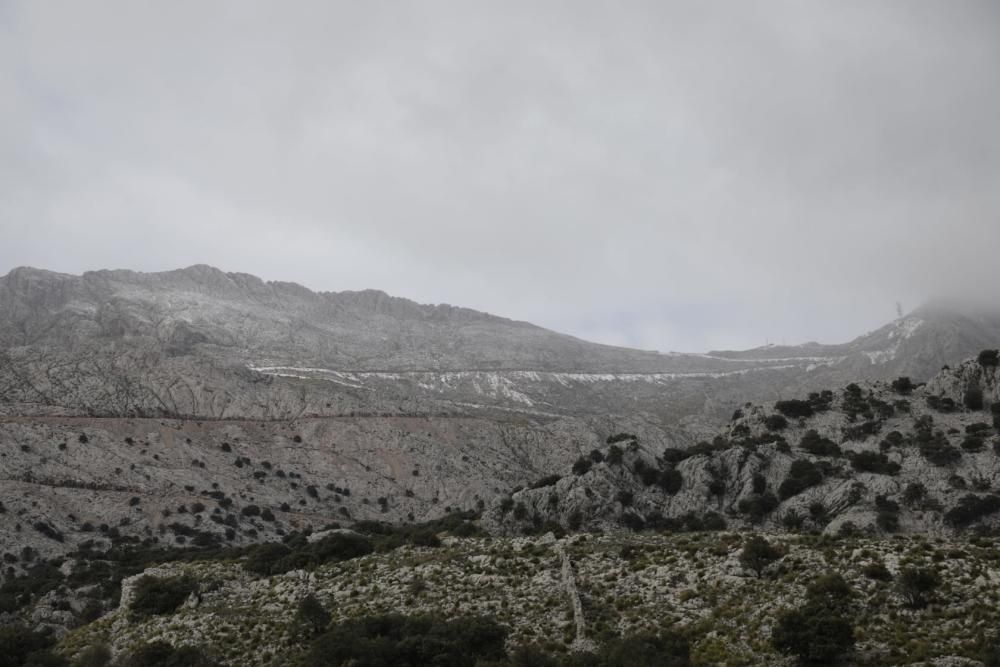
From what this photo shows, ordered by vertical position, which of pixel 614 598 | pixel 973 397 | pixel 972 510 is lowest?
pixel 614 598

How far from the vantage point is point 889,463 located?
68.2 m

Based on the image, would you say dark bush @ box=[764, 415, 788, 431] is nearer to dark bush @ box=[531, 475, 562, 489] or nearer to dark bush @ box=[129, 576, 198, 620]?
dark bush @ box=[531, 475, 562, 489]

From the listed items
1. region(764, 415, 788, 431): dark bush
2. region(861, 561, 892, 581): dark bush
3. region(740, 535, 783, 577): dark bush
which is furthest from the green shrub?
region(861, 561, 892, 581): dark bush

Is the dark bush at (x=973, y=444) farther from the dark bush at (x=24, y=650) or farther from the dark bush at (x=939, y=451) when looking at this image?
the dark bush at (x=24, y=650)

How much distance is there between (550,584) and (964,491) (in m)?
40.4

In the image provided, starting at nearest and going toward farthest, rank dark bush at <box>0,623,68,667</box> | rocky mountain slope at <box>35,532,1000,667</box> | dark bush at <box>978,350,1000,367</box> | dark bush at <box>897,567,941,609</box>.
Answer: rocky mountain slope at <box>35,532,1000,667</box> < dark bush at <box>897,567,941,609</box> < dark bush at <box>0,623,68,667</box> < dark bush at <box>978,350,1000,367</box>

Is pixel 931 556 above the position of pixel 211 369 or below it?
below

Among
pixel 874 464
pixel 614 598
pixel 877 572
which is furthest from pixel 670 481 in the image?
pixel 877 572

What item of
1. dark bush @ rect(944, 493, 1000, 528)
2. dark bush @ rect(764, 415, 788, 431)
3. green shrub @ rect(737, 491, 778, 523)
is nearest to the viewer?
dark bush @ rect(944, 493, 1000, 528)

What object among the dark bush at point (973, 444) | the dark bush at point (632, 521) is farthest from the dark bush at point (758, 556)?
the dark bush at point (973, 444)

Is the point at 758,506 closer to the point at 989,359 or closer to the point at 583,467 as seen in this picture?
the point at 583,467

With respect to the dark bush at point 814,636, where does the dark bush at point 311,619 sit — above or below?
below

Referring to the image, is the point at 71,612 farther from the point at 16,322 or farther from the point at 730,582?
the point at 16,322

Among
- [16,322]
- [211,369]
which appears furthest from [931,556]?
[16,322]
